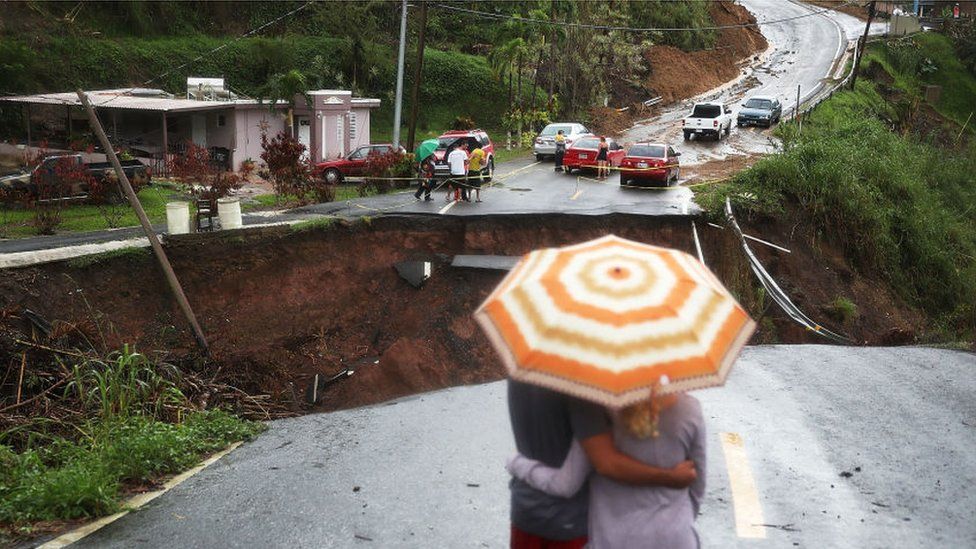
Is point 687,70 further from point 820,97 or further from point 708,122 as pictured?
point 708,122

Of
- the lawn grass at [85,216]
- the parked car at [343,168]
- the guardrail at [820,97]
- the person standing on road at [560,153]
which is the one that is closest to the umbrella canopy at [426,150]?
the parked car at [343,168]

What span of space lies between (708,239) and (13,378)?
15627mm

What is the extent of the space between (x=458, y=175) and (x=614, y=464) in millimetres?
20107

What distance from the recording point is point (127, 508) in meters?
6.83

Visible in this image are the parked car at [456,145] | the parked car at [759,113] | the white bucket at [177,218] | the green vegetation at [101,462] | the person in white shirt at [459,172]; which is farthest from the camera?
the parked car at [759,113]

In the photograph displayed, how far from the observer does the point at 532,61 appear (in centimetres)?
4950

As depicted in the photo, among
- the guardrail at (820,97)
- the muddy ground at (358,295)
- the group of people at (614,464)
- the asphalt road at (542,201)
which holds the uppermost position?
the guardrail at (820,97)

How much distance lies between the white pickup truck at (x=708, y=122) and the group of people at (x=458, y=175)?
19579 mm

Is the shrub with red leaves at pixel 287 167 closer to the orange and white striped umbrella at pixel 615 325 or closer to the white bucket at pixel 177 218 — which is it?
the white bucket at pixel 177 218

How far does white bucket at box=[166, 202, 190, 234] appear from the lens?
18.3m

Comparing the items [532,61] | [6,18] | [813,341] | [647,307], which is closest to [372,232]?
[813,341]

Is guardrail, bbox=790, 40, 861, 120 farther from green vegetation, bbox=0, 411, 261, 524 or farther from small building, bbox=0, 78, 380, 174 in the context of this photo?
green vegetation, bbox=0, 411, 261, 524

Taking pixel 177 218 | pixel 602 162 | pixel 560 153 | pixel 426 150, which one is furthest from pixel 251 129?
pixel 177 218

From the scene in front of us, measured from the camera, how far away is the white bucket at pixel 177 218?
18.3m
